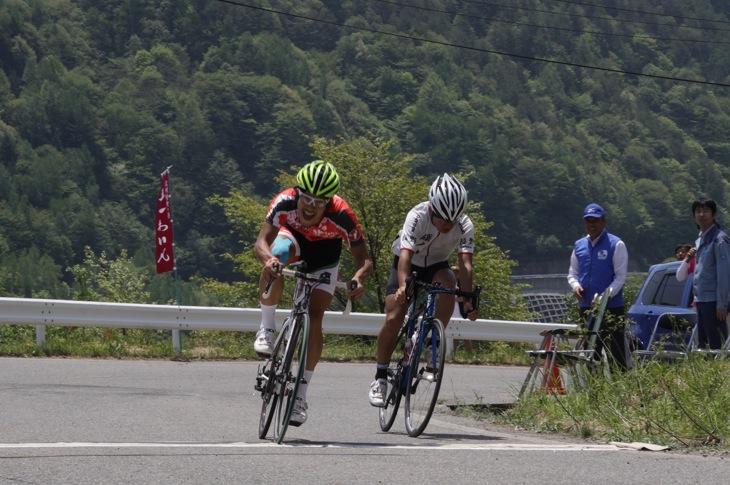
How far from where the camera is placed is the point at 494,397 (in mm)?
12156

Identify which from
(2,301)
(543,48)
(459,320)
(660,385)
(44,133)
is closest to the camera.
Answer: (660,385)

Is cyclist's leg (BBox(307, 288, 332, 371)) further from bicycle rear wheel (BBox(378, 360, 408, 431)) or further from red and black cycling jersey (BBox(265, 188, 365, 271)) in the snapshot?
bicycle rear wheel (BBox(378, 360, 408, 431))

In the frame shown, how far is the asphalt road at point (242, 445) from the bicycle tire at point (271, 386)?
0.15 metres

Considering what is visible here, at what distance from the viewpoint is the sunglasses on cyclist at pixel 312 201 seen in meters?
7.98

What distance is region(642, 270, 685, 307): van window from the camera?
14546mm

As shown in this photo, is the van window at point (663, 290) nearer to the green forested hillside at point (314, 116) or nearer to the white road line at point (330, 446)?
the white road line at point (330, 446)

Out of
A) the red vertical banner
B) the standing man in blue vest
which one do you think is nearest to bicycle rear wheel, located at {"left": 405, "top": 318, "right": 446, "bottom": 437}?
the standing man in blue vest

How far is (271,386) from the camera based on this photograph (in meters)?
8.05

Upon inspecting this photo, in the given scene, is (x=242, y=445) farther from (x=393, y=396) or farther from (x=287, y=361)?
(x=393, y=396)

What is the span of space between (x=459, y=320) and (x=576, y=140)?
502ft

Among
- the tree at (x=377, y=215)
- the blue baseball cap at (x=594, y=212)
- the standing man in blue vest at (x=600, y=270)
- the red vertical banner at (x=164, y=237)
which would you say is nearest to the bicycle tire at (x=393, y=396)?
the standing man in blue vest at (x=600, y=270)

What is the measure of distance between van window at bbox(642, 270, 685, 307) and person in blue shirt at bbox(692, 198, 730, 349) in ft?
9.56

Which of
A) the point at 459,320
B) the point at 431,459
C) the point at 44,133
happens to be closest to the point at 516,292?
the point at 459,320

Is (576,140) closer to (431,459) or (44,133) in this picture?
(44,133)
